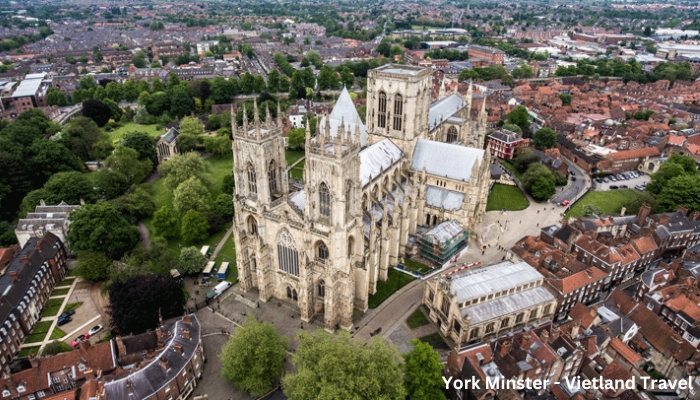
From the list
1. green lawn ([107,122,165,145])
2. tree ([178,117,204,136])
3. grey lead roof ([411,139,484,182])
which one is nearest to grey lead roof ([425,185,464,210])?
grey lead roof ([411,139,484,182])

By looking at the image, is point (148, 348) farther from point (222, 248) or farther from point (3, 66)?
point (3, 66)

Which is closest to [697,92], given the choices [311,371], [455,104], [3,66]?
[455,104]

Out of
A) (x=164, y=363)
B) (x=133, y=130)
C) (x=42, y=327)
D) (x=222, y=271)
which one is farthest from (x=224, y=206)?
(x=133, y=130)

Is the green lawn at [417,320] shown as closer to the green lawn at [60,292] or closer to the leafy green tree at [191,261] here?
the leafy green tree at [191,261]

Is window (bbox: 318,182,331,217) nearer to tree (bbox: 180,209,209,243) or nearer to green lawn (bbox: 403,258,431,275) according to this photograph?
green lawn (bbox: 403,258,431,275)

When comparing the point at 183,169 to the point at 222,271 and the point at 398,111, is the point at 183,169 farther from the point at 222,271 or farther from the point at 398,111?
the point at 398,111

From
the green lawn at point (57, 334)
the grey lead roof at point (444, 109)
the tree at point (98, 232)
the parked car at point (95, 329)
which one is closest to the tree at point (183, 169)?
the tree at point (98, 232)
